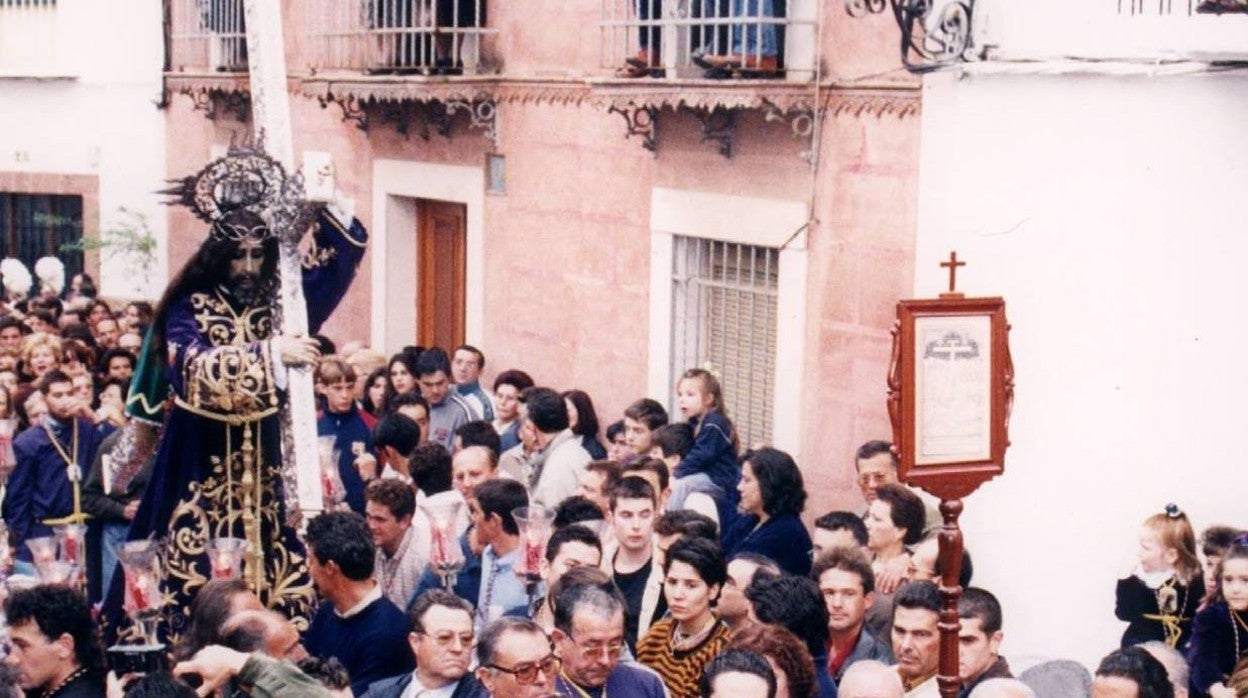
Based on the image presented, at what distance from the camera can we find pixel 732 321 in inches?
432

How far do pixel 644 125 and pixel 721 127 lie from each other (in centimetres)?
81

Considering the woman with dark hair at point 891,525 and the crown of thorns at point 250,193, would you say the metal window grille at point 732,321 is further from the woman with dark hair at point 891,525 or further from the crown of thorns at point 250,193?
the crown of thorns at point 250,193

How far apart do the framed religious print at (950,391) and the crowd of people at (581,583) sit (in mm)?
474

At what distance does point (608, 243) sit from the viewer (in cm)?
1201

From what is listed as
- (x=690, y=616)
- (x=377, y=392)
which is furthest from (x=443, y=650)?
(x=377, y=392)

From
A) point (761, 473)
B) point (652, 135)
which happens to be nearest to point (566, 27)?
point (652, 135)

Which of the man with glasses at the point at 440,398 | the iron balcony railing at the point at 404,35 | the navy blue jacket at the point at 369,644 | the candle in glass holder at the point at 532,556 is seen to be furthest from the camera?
the iron balcony railing at the point at 404,35

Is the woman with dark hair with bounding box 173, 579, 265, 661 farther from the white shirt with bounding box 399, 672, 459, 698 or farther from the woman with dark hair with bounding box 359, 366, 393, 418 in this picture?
the woman with dark hair with bounding box 359, 366, 393, 418

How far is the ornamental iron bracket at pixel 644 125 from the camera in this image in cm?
1129

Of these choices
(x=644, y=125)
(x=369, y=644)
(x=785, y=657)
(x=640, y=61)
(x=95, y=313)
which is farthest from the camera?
(x=95, y=313)

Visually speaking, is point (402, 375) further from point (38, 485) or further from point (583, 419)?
point (38, 485)

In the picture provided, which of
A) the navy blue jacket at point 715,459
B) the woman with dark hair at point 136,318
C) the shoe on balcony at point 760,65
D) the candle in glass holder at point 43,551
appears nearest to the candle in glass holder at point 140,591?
the candle in glass holder at point 43,551

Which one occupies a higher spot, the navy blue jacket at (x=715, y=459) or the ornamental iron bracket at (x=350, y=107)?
the ornamental iron bracket at (x=350, y=107)

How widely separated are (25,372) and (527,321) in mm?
2906
